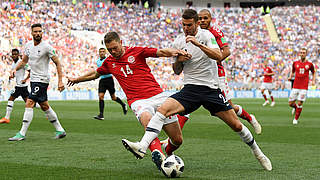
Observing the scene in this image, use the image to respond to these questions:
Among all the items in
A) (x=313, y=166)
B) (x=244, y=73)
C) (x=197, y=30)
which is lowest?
(x=244, y=73)

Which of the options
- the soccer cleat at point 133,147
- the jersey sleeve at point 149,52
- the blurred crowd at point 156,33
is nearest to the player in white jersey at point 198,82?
the jersey sleeve at point 149,52

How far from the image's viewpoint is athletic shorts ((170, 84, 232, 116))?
623 cm

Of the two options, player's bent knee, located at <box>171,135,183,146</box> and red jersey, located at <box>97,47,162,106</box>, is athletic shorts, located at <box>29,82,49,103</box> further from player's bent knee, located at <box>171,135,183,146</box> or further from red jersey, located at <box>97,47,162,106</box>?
player's bent knee, located at <box>171,135,183,146</box>

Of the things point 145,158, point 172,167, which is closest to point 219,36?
point 145,158

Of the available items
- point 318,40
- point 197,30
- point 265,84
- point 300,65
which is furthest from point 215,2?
point 197,30

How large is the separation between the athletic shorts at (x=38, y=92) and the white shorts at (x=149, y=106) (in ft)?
13.1

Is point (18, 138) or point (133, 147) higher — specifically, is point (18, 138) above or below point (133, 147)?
below

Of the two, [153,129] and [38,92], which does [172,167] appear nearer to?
[153,129]

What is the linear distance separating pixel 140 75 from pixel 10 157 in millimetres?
2529

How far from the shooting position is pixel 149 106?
6520mm

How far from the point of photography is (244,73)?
43938 millimetres

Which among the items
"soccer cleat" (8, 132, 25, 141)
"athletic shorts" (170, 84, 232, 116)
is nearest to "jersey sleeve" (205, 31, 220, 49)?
"athletic shorts" (170, 84, 232, 116)

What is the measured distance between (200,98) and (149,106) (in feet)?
2.26

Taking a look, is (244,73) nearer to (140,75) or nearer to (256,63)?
(256,63)
